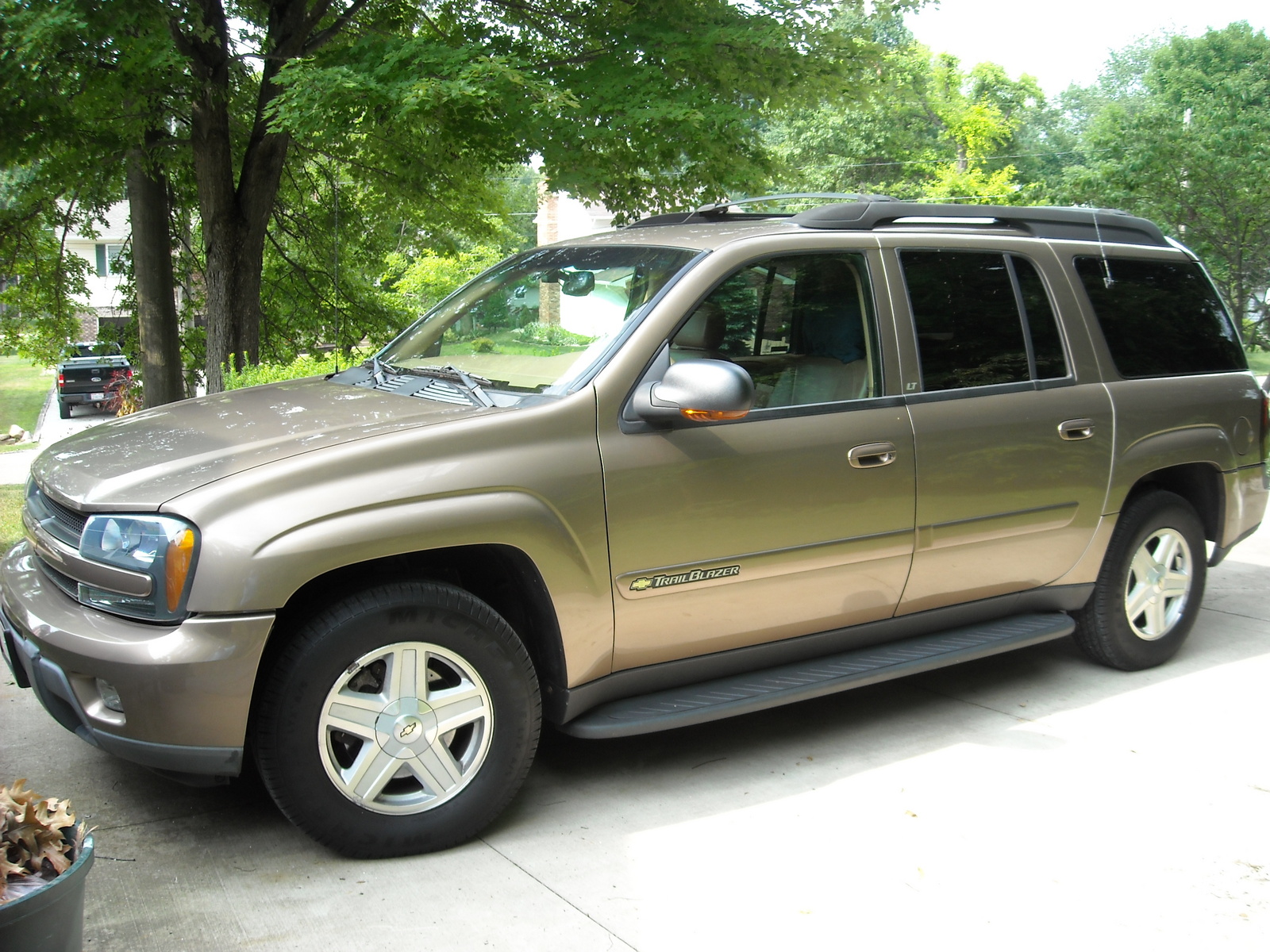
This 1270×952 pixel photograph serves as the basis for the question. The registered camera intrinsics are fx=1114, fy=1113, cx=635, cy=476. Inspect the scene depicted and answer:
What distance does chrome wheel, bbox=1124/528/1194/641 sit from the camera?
16.9ft

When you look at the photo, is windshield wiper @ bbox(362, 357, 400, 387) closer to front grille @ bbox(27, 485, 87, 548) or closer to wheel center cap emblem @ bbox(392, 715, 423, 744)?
front grille @ bbox(27, 485, 87, 548)

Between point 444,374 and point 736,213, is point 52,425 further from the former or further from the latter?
point 444,374

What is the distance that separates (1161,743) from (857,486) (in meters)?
1.70

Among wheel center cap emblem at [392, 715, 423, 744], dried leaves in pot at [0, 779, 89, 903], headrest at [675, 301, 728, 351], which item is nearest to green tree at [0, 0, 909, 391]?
headrest at [675, 301, 728, 351]

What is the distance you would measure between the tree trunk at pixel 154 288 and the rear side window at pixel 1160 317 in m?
10.8

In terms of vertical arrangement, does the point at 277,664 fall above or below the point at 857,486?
below

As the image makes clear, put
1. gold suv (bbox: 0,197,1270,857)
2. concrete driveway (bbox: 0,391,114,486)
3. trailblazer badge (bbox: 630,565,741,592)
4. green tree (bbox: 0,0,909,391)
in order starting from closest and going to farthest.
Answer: gold suv (bbox: 0,197,1270,857) < trailblazer badge (bbox: 630,565,741,592) < green tree (bbox: 0,0,909,391) < concrete driveway (bbox: 0,391,114,486)

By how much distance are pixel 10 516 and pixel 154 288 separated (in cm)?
512

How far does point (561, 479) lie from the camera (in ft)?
11.4

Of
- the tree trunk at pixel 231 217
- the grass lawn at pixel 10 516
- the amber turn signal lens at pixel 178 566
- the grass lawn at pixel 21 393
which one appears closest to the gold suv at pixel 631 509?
the amber turn signal lens at pixel 178 566

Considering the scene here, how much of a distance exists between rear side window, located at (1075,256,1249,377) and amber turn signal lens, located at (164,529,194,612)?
3.84m

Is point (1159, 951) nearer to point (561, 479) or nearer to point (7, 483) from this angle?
point (561, 479)

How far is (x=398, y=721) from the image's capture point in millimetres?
3258

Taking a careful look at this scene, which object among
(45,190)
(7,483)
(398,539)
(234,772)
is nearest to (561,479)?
(398,539)
